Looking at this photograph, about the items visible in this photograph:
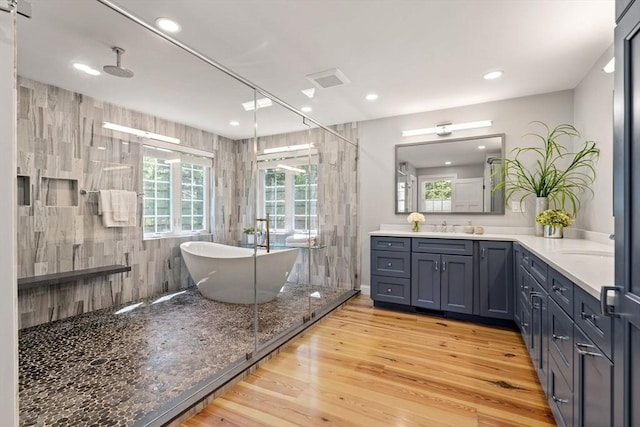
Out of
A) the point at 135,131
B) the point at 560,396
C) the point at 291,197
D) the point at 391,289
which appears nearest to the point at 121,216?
the point at 135,131

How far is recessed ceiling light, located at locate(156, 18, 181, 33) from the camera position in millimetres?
2036

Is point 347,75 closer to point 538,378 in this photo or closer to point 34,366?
point 538,378

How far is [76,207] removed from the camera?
98.9 inches

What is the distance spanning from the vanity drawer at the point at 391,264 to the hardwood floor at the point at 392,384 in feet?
2.32

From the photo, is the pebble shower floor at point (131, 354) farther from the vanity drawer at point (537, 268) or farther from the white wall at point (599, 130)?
the white wall at point (599, 130)

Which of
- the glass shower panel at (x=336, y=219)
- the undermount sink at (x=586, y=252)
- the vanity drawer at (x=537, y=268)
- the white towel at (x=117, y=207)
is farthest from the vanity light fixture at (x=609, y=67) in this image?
the white towel at (x=117, y=207)

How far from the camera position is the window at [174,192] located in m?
2.57

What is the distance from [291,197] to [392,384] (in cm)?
211

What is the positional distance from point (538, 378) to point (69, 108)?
417 centimetres

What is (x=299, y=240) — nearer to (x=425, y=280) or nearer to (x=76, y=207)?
(x=425, y=280)

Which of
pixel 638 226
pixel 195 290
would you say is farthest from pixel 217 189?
pixel 638 226

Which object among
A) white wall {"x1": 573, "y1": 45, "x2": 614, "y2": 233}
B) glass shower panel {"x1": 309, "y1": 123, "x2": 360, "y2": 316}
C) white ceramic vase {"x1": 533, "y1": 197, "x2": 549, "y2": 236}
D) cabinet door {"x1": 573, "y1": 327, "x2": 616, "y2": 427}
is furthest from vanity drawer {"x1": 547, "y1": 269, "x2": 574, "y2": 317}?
glass shower panel {"x1": 309, "y1": 123, "x2": 360, "y2": 316}

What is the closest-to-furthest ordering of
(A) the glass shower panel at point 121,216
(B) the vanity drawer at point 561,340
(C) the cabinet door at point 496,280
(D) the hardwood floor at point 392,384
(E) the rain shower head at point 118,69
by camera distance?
(B) the vanity drawer at point 561,340 → (D) the hardwood floor at point 392,384 → (A) the glass shower panel at point 121,216 → (E) the rain shower head at point 118,69 → (C) the cabinet door at point 496,280

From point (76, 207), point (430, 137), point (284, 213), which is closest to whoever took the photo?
point (76, 207)
